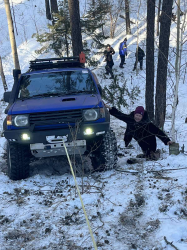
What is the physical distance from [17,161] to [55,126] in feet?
3.30

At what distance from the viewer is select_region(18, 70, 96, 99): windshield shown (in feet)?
16.9

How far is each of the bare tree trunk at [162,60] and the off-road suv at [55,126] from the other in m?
3.39

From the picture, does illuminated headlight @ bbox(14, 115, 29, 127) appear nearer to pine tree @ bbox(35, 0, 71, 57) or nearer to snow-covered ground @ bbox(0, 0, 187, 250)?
snow-covered ground @ bbox(0, 0, 187, 250)

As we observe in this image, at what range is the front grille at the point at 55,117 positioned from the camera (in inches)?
Answer: 171

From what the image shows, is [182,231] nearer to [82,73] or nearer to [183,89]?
[82,73]

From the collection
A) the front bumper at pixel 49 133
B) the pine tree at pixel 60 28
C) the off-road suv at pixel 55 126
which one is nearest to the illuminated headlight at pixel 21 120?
the off-road suv at pixel 55 126

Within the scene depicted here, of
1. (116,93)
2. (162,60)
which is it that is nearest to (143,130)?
(162,60)

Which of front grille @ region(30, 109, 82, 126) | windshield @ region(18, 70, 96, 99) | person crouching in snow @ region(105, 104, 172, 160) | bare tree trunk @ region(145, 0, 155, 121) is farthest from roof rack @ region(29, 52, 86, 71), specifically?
bare tree trunk @ region(145, 0, 155, 121)

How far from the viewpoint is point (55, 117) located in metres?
4.36

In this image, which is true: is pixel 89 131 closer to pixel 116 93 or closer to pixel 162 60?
pixel 162 60

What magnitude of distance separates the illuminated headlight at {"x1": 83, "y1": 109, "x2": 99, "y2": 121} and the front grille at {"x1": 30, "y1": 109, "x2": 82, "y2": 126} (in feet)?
0.32

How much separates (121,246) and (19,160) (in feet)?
8.48

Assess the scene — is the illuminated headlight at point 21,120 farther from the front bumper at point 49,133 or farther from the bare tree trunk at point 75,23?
the bare tree trunk at point 75,23

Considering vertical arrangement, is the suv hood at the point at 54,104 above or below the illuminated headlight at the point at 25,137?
above
